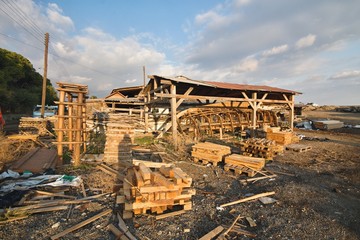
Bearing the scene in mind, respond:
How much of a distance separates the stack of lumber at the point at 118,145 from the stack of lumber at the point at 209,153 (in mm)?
2951

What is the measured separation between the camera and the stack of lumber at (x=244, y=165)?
278 inches

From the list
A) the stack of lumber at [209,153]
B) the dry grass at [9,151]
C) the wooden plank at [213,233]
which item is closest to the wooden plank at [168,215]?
the wooden plank at [213,233]

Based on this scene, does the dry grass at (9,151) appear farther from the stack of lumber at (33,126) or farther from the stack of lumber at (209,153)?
the stack of lumber at (209,153)

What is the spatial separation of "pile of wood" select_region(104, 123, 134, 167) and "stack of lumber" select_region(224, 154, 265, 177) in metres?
4.09

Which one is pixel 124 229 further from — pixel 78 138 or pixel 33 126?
pixel 33 126

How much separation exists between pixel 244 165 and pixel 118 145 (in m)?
5.37

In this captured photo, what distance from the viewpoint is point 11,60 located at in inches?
1067

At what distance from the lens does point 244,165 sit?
738 centimetres

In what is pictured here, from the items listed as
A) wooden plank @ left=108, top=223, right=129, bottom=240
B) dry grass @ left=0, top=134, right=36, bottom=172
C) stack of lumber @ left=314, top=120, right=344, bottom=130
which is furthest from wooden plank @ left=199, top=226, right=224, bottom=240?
stack of lumber @ left=314, top=120, right=344, bottom=130

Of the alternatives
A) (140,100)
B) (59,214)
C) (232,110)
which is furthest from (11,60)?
(59,214)

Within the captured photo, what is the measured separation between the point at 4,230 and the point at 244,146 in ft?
29.2

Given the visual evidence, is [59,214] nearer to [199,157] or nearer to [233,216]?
[233,216]

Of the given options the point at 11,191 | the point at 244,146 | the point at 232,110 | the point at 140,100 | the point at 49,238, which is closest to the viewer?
the point at 49,238

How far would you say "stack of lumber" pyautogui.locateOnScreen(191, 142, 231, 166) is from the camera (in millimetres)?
8102
